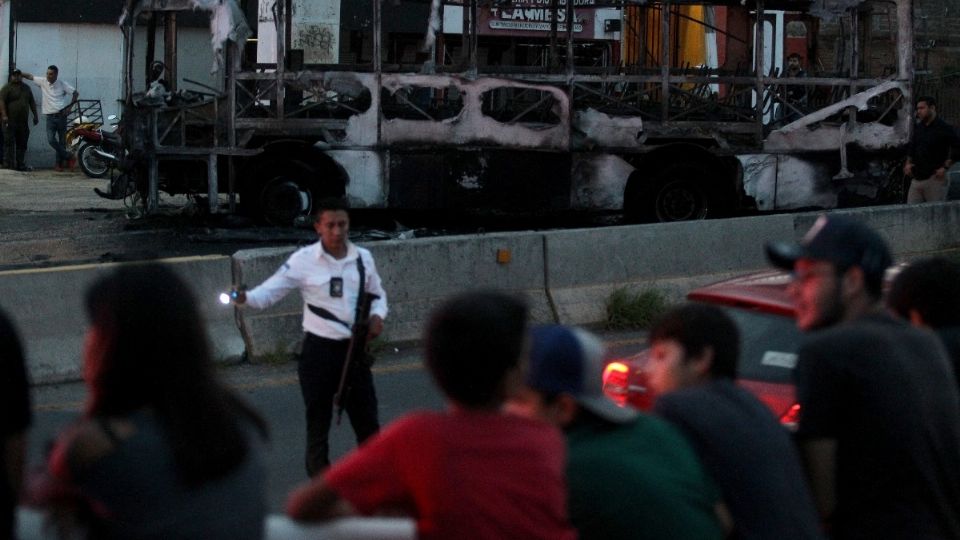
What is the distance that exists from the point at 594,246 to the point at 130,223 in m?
7.20

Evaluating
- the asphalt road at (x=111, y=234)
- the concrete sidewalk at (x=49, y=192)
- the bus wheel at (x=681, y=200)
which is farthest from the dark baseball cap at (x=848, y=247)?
the concrete sidewalk at (x=49, y=192)

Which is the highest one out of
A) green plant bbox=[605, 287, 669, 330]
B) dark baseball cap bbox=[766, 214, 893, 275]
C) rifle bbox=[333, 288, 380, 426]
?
dark baseball cap bbox=[766, 214, 893, 275]

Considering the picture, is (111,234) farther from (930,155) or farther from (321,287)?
(321,287)

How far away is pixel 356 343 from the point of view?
6.61m

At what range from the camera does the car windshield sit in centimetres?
536

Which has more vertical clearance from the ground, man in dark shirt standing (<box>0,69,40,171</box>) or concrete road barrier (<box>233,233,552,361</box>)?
man in dark shirt standing (<box>0,69,40,171</box>)

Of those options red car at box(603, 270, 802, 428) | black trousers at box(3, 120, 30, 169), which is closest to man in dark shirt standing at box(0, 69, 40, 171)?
black trousers at box(3, 120, 30, 169)

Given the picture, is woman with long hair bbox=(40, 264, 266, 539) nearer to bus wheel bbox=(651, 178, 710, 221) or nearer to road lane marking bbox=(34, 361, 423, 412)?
road lane marking bbox=(34, 361, 423, 412)

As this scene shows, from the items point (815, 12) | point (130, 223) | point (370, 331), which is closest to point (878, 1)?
point (815, 12)

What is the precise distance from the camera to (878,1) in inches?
641

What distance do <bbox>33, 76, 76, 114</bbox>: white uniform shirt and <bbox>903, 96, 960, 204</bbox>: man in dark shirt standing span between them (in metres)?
16.8

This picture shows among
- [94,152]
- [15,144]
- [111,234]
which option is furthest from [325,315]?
[15,144]

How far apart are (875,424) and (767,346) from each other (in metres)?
2.07

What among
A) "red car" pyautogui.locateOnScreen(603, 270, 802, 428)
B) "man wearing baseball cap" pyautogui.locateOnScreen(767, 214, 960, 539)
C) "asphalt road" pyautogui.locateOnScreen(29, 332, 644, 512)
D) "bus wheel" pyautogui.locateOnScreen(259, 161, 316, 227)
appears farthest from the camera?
"bus wheel" pyautogui.locateOnScreen(259, 161, 316, 227)
